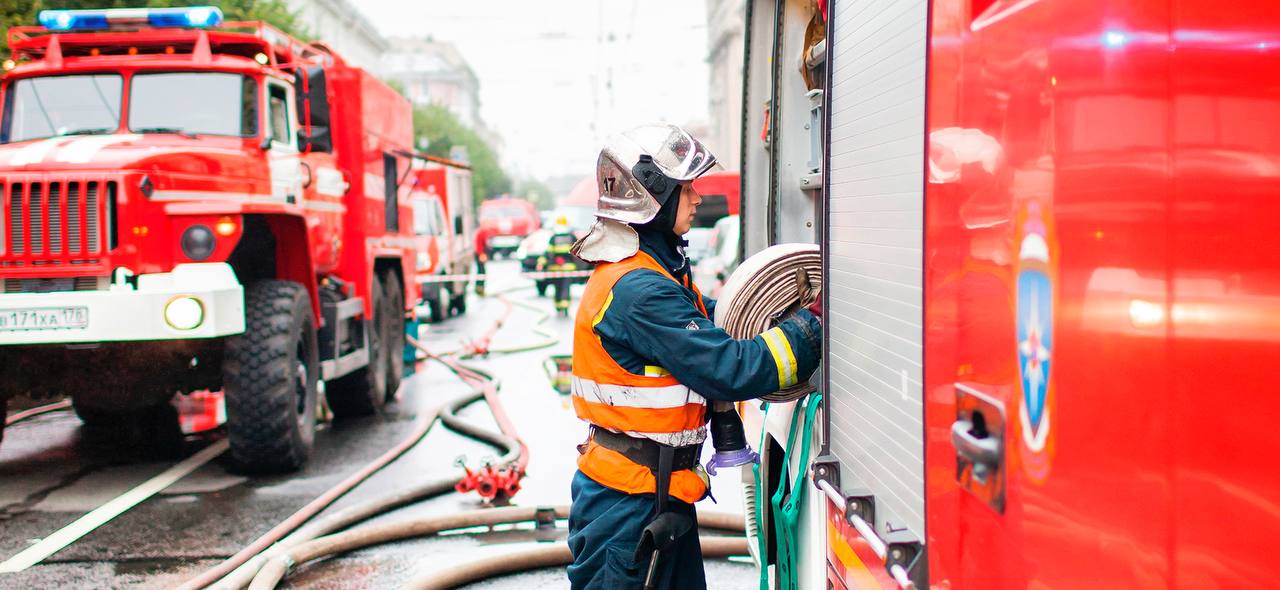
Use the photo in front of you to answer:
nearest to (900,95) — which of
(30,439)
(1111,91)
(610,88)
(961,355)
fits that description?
(961,355)

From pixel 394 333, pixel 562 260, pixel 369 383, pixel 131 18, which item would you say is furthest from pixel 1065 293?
pixel 562 260

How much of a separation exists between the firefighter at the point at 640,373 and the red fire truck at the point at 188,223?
167 inches

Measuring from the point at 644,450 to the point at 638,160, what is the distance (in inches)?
30.3

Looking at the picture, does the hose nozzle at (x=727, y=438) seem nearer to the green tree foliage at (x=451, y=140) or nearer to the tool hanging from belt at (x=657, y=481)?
the tool hanging from belt at (x=657, y=481)

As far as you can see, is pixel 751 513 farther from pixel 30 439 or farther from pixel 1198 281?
pixel 30 439

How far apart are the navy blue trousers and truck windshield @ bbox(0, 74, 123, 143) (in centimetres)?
610

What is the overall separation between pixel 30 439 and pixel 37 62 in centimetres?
274

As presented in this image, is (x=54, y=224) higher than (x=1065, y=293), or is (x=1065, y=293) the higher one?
(x=54, y=224)

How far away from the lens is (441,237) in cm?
2041

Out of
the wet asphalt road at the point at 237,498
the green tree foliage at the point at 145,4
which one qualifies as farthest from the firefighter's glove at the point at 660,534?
the green tree foliage at the point at 145,4

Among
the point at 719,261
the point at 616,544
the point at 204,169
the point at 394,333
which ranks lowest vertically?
the point at 394,333

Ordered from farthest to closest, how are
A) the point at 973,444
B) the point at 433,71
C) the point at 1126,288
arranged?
the point at 433,71 < the point at 973,444 < the point at 1126,288

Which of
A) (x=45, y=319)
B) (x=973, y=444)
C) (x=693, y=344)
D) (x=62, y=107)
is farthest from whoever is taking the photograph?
(x=62, y=107)

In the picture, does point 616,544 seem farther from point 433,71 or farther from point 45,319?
point 433,71
